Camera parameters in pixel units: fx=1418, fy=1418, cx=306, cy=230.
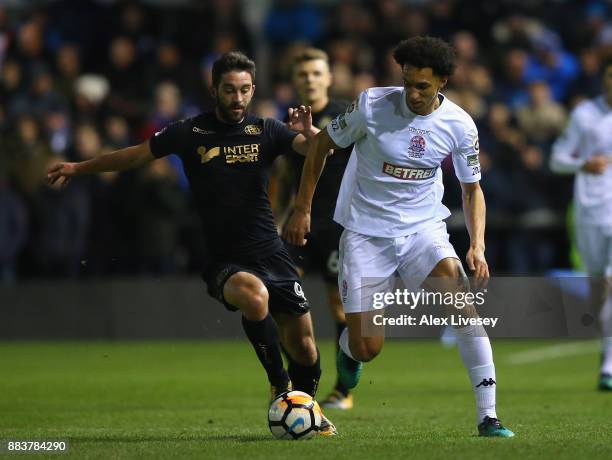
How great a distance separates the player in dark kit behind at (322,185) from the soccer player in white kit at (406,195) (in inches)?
80.0

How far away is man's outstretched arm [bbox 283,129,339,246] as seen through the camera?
8875 mm

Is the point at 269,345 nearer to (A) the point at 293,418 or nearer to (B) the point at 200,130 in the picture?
(A) the point at 293,418

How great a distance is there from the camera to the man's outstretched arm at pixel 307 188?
8.88 meters

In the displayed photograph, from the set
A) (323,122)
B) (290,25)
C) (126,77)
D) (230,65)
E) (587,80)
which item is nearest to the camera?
(230,65)

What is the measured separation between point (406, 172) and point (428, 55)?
0.79 metres

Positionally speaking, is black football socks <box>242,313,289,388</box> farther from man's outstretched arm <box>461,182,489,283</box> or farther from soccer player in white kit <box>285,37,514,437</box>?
man's outstretched arm <box>461,182,489,283</box>

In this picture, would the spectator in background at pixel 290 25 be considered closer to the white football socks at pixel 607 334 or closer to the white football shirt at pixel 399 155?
Result: the white football socks at pixel 607 334

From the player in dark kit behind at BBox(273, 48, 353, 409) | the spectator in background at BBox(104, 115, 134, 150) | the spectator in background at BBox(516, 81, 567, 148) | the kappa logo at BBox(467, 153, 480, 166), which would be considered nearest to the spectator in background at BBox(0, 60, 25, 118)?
the spectator in background at BBox(104, 115, 134, 150)

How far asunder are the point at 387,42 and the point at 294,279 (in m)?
11.7

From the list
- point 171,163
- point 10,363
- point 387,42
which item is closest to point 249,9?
point 387,42

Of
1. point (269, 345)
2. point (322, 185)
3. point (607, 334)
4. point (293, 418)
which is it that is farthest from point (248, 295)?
point (607, 334)

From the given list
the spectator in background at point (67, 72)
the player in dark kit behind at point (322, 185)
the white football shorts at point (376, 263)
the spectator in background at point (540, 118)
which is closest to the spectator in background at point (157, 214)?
the spectator in background at point (67, 72)

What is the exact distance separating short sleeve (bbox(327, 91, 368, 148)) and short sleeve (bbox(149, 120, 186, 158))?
0.99m

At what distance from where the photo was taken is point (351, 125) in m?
8.84
